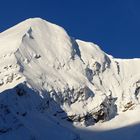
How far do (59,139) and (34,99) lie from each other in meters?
14.0

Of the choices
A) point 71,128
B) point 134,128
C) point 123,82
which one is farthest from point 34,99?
point 123,82

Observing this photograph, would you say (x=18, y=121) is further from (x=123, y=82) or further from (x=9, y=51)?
(x=123, y=82)

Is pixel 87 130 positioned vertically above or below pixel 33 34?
below

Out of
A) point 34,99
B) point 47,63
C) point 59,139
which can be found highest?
point 47,63

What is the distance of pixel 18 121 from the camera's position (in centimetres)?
12138

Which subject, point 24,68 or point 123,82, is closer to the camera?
point 24,68

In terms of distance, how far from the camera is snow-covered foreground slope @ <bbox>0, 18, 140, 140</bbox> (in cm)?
12650

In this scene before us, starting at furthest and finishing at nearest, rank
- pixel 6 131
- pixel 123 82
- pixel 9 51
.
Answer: pixel 123 82, pixel 9 51, pixel 6 131

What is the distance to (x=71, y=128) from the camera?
5330 inches

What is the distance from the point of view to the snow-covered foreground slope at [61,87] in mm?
126500

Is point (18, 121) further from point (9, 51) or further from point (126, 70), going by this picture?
point (126, 70)

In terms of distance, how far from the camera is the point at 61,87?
14138 centimetres

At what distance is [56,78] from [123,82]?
639 inches

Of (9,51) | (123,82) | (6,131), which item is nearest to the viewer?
(6,131)
